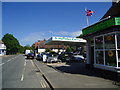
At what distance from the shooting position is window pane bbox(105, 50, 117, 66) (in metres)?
9.45

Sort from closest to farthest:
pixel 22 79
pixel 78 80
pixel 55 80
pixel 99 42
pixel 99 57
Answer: pixel 78 80, pixel 55 80, pixel 22 79, pixel 99 42, pixel 99 57

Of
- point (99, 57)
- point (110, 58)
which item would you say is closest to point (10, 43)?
point (99, 57)

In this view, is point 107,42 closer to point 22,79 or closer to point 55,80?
point 55,80

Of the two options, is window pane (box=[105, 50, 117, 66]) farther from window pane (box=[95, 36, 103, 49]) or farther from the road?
the road

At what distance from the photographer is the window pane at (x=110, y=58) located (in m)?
9.45

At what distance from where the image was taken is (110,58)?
981cm

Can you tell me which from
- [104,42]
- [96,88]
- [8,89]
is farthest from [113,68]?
[8,89]

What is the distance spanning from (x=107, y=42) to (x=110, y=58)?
116 cm

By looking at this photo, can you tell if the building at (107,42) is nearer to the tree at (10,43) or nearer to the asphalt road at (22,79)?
the asphalt road at (22,79)

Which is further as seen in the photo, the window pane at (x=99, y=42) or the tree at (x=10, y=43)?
the tree at (x=10, y=43)

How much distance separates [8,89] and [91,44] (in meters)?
8.80

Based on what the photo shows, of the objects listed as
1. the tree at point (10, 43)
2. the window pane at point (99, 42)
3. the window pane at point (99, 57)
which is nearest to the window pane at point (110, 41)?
the window pane at point (99, 42)

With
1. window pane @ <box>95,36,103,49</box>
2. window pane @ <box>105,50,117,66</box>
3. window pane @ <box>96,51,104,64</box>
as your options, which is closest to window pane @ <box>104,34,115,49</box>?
window pane @ <box>105,50,117,66</box>

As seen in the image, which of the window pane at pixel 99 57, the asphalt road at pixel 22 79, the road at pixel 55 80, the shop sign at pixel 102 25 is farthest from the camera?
the window pane at pixel 99 57
